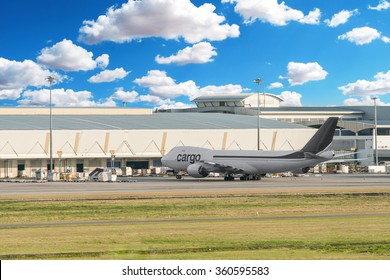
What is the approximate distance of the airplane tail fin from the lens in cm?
9325

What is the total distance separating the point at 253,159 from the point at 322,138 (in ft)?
35.0

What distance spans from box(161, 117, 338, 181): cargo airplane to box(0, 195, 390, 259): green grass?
37121 mm

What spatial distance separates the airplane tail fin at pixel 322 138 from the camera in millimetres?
93250

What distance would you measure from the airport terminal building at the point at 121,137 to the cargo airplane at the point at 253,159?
940 inches

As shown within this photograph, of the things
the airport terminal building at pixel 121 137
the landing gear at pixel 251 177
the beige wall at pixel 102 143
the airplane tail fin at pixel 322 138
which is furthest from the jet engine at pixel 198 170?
the beige wall at pixel 102 143

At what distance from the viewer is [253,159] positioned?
323 feet

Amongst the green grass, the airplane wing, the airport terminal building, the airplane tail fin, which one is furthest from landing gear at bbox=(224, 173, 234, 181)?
the green grass

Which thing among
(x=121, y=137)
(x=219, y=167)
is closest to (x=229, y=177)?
(x=219, y=167)

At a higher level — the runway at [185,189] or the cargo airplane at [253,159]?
the cargo airplane at [253,159]

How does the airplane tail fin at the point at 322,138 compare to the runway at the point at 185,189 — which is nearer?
the runway at the point at 185,189

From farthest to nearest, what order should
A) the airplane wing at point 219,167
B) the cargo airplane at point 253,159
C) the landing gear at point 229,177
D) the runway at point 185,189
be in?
the landing gear at point 229,177
the airplane wing at point 219,167
the cargo airplane at point 253,159
the runway at point 185,189

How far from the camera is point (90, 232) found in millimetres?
34688

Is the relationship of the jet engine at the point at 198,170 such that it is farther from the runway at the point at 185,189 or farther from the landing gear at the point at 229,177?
the runway at the point at 185,189

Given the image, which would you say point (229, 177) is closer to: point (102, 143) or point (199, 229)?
point (102, 143)
